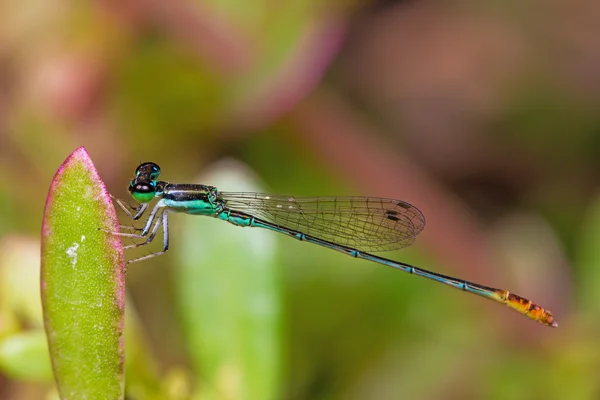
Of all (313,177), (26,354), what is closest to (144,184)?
(26,354)

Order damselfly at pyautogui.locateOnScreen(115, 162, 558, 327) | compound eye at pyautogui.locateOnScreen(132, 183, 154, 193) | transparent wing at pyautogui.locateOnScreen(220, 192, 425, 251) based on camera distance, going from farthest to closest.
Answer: transparent wing at pyautogui.locateOnScreen(220, 192, 425, 251) < damselfly at pyautogui.locateOnScreen(115, 162, 558, 327) < compound eye at pyautogui.locateOnScreen(132, 183, 154, 193)

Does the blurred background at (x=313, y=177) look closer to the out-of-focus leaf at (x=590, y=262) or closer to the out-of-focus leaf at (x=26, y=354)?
the out-of-focus leaf at (x=590, y=262)

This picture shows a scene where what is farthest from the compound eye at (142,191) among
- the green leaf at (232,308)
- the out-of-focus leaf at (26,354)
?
the out-of-focus leaf at (26,354)

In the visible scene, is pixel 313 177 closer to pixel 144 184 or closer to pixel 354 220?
pixel 354 220

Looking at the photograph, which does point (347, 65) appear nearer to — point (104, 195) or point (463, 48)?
point (463, 48)

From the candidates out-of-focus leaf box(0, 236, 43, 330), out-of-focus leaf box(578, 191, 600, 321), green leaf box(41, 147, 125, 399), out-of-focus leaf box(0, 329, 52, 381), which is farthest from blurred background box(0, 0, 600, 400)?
green leaf box(41, 147, 125, 399)

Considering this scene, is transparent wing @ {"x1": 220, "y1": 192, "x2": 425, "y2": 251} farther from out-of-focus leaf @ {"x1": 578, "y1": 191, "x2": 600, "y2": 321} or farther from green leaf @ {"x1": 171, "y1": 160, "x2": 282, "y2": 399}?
out-of-focus leaf @ {"x1": 578, "y1": 191, "x2": 600, "y2": 321}
